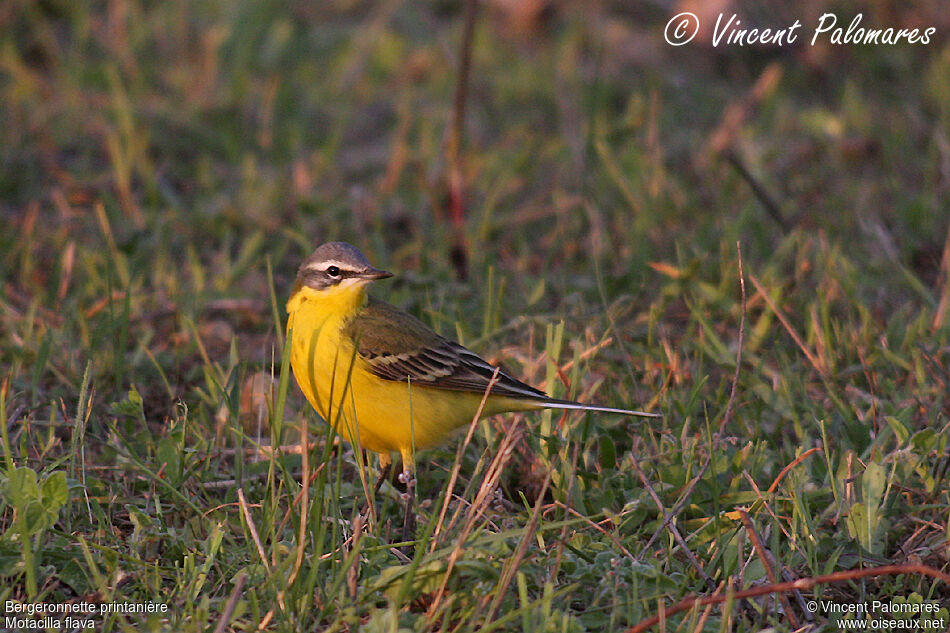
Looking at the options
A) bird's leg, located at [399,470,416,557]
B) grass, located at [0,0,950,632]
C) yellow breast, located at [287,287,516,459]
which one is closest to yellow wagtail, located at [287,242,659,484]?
yellow breast, located at [287,287,516,459]

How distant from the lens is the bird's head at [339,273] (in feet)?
16.1

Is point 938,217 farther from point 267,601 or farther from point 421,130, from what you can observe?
point 267,601

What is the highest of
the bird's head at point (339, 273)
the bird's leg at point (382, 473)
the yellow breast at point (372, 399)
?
the bird's head at point (339, 273)

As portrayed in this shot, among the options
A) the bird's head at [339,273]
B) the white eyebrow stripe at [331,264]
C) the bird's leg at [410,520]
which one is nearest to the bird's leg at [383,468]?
the bird's leg at [410,520]

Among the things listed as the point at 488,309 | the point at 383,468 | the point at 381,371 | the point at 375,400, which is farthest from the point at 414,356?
the point at 488,309

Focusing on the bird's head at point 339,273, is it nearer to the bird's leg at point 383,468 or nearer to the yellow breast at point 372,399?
the yellow breast at point 372,399

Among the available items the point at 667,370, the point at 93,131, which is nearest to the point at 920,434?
the point at 667,370

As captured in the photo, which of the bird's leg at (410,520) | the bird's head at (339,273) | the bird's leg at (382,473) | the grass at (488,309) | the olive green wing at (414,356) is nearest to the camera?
the grass at (488,309)

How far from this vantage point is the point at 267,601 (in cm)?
342

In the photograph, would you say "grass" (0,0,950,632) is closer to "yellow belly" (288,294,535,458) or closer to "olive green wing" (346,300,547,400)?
"yellow belly" (288,294,535,458)

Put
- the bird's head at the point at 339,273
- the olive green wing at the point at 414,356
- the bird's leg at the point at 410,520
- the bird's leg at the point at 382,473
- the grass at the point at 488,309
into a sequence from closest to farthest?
the grass at the point at 488,309, the bird's leg at the point at 410,520, the bird's leg at the point at 382,473, the olive green wing at the point at 414,356, the bird's head at the point at 339,273

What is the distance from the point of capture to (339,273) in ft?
16.2

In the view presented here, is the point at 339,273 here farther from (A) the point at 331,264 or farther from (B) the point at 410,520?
(B) the point at 410,520

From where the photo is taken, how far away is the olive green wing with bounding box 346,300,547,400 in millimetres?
4707
